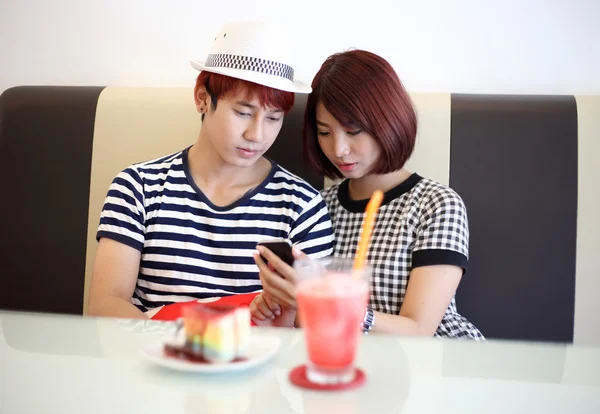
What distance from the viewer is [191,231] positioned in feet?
4.71

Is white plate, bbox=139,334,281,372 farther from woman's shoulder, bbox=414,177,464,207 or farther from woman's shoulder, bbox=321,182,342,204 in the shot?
woman's shoulder, bbox=321,182,342,204

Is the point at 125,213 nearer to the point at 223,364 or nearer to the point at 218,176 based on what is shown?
the point at 218,176

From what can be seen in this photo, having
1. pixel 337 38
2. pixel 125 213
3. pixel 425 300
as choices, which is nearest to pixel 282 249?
pixel 425 300

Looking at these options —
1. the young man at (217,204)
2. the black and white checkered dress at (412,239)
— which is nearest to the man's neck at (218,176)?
the young man at (217,204)

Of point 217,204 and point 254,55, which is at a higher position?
point 254,55

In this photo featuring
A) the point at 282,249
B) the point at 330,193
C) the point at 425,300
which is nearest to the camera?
the point at 282,249

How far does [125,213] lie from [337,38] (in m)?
0.75

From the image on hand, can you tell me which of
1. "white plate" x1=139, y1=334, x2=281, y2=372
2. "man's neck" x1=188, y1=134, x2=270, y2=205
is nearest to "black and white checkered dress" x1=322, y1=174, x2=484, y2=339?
"man's neck" x1=188, y1=134, x2=270, y2=205

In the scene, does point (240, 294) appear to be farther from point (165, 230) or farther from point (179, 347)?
point (179, 347)

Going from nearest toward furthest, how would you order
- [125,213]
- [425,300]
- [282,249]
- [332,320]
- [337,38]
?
[332,320]
[282,249]
[425,300]
[125,213]
[337,38]

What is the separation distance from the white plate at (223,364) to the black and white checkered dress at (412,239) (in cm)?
60

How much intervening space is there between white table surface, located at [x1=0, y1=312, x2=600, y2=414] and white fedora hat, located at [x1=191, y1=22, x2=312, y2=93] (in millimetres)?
619

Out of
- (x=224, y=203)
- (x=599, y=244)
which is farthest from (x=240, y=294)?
(x=599, y=244)

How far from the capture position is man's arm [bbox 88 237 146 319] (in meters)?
1.33
